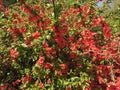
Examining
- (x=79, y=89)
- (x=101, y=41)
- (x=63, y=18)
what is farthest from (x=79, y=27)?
(x=79, y=89)

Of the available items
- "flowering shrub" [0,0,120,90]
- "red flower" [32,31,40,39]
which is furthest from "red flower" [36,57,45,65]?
"red flower" [32,31,40,39]

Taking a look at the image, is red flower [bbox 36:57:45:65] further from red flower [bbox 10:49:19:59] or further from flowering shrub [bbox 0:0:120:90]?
red flower [bbox 10:49:19:59]

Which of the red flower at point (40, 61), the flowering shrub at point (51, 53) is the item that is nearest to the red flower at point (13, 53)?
the flowering shrub at point (51, 53)

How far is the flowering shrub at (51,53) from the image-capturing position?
18.3ft

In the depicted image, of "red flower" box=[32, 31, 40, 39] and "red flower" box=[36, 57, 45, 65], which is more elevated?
"red flower" box=[32, 31, 40, 39]

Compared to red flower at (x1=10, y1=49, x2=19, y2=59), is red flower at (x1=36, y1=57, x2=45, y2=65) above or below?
below

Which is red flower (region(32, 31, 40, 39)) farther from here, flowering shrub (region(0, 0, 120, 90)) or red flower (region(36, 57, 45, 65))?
red flower (region(36, 57, 45, 65))

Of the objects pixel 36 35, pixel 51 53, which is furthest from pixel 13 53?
pixel 51 53

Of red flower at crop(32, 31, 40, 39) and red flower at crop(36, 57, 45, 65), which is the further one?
red flower at crop(32, 31, 40, 39)

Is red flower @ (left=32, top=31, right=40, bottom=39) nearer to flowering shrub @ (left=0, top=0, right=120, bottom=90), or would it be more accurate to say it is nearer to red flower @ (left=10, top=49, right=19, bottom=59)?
flowering shrub @ (left=0, top=0, right=120, bottom=90)

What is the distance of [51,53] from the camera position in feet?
18.9

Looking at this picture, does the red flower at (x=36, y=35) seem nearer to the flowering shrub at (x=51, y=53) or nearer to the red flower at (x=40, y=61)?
the flowering shrub at (x=51, y=53)

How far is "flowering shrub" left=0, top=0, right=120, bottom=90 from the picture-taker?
5590 millimetres

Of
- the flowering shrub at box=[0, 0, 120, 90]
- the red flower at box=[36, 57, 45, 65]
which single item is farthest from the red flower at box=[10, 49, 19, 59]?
the red flower at box=[36, 57, 45, 65]
